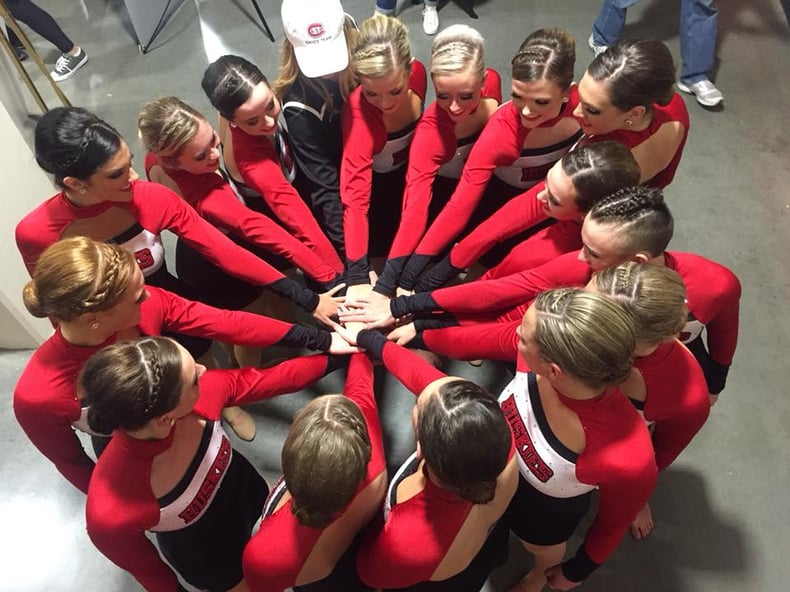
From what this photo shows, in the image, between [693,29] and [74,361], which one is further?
[693,29]

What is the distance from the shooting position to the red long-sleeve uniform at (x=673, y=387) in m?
1.75

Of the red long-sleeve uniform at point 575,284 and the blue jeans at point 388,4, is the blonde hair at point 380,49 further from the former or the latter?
the blue jeans at point 388,4

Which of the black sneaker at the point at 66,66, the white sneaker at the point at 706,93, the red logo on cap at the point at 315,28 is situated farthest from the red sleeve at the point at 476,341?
the black sneaker at the point at 66,66

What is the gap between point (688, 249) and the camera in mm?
3398

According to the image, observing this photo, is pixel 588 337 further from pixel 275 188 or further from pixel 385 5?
pixel 385 5

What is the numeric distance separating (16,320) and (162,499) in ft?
5.66

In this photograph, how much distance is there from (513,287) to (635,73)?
0.79m

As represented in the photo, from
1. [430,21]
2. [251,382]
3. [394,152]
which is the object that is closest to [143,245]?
[251,382]

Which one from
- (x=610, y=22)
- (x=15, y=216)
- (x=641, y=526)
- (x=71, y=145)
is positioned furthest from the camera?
(x=610, y=22)

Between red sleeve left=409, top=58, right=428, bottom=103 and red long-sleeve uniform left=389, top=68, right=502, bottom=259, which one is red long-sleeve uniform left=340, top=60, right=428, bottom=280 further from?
red long-sleeve uniform left=389, top=68, right=502, bottom=259

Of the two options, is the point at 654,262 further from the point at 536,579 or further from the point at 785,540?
the point at 785,540

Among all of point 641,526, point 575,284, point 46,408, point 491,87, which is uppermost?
point 491,87

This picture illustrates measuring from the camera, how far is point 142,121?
6.99 feet

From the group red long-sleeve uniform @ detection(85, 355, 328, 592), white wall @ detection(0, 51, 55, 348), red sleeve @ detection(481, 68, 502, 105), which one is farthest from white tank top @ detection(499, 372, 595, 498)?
white wall @ detection(0, 51, 55, 348)
